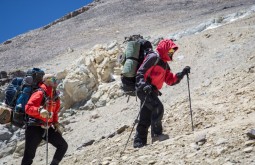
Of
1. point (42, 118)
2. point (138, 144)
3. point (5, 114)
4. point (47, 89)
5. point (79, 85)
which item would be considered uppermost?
point (47, 89)

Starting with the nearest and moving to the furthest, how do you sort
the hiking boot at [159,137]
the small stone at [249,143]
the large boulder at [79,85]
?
the small stone at [249,143] → the hiking boot at [159,137] → the large boulder at [79,85]

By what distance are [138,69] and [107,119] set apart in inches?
186

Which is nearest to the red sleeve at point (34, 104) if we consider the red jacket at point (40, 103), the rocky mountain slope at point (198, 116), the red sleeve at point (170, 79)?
the red jacket at point (40, 103)

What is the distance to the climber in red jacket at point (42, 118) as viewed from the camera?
5.72 m

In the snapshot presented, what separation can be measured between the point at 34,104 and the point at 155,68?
1.93m

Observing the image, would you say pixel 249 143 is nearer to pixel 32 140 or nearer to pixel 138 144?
pixel 138 144

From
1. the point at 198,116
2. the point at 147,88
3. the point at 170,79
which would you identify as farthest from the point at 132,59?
the point at 198,116

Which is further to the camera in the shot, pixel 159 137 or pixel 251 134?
pixel 159 137

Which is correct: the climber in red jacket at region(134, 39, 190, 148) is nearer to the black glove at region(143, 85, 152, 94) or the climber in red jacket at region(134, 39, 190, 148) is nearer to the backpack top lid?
the black glove at region(143, 85, 152, 94)

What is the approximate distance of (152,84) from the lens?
625 cm

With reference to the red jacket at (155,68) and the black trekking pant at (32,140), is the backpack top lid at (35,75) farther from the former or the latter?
the red jacket at (155,68)

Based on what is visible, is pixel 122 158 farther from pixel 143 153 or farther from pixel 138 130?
pixel 138 130

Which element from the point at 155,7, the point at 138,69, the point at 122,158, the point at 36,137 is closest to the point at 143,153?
the point at 122,158

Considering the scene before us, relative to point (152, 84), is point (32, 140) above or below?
below
